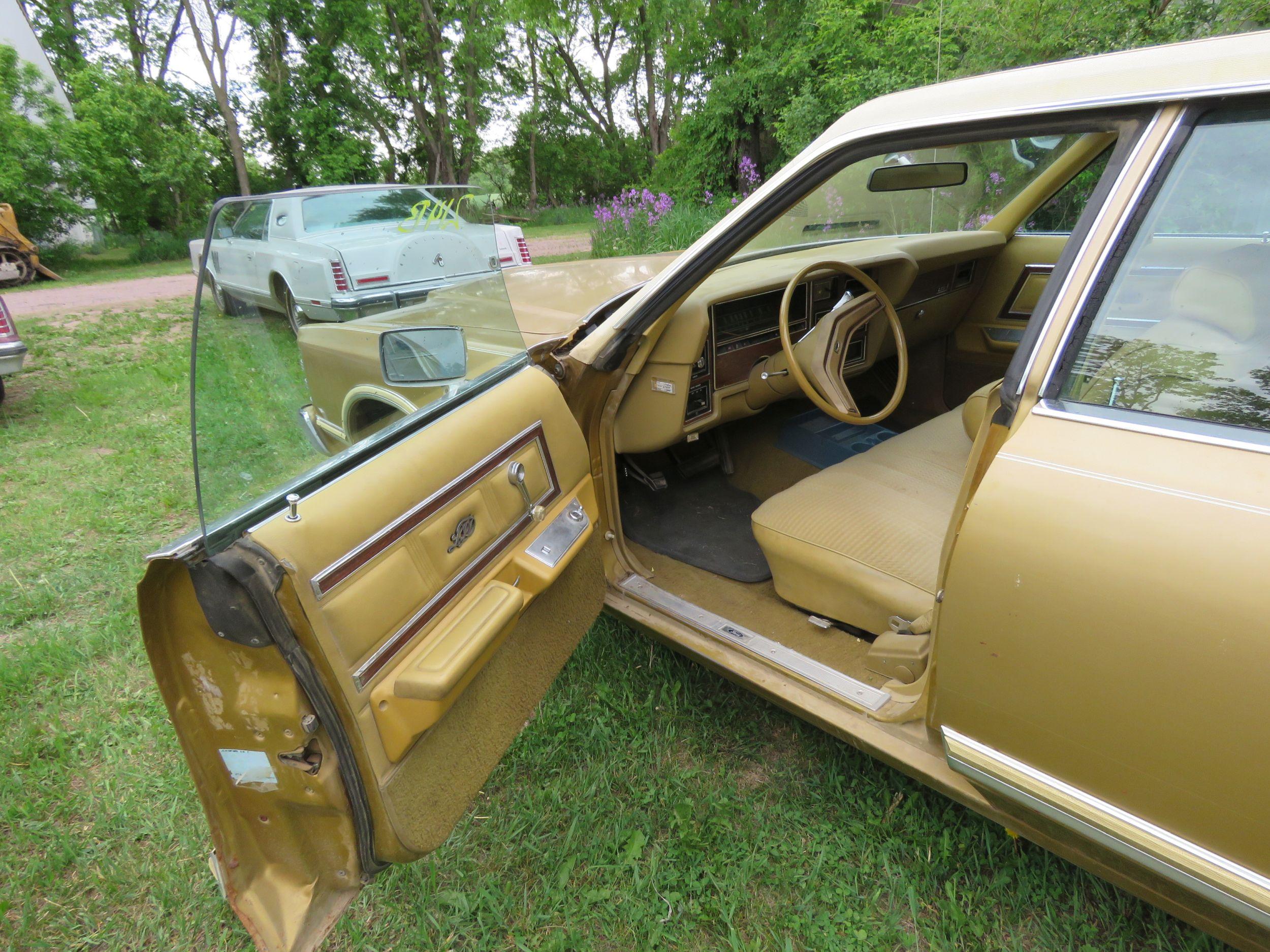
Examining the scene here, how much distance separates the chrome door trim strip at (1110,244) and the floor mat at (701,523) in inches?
55.0

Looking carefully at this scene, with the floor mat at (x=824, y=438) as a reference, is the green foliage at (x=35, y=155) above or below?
above

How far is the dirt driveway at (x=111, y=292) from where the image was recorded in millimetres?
10422

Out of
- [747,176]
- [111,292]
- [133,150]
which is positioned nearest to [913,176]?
[747,176]

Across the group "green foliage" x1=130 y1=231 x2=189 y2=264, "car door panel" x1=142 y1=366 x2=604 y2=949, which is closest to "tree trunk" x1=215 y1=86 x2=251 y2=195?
"green foliage" x1=130 y1=231 x2=189 y2=264

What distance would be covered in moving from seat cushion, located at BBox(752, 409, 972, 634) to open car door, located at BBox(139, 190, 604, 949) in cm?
86

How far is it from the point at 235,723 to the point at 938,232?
3.61 meters

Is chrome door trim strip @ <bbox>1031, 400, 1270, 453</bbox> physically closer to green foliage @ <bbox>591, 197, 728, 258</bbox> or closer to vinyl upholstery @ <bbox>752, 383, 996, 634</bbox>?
vinyl upholstery @ <bbox>752, 383, 996, 634</bbox>

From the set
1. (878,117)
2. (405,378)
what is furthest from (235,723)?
(878,117)

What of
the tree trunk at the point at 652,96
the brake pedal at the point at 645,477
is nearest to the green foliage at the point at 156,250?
the tree trunk at the point at 652,96

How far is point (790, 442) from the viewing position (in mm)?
3326

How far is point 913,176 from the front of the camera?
260 cm

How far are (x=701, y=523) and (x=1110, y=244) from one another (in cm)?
190

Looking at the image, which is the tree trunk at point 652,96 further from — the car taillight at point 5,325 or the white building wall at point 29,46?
the car taillight at point 5,325

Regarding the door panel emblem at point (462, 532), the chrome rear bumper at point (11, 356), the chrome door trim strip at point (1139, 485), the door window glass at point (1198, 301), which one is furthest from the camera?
the chrome rear bumper at point (11, 356)
